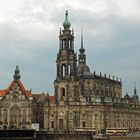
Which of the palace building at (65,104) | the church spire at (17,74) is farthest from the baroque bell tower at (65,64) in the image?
the church spire at (17,74)

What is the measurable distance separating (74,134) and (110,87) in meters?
43.7

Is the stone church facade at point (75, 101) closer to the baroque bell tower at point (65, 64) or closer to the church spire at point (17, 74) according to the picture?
the baroque bell tower at point (65, 64)

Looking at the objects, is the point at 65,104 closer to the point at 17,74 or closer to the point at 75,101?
the point at 75,101

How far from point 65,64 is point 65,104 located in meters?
10.0

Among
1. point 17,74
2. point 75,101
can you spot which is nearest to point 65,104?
point 75,101

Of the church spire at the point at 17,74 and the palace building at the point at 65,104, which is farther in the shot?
the church spire at the point at 17,74

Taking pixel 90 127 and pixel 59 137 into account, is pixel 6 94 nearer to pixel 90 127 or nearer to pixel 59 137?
pixel 90 127

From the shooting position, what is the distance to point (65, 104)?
111 metres

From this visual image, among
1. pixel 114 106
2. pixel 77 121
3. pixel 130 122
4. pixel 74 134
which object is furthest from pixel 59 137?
pixel 130 122

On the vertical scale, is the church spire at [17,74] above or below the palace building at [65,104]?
above

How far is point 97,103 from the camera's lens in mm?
113000

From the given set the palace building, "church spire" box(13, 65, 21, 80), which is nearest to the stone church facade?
the palace building

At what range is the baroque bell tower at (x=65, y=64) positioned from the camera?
112438 mm

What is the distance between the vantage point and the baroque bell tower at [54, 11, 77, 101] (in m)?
112
